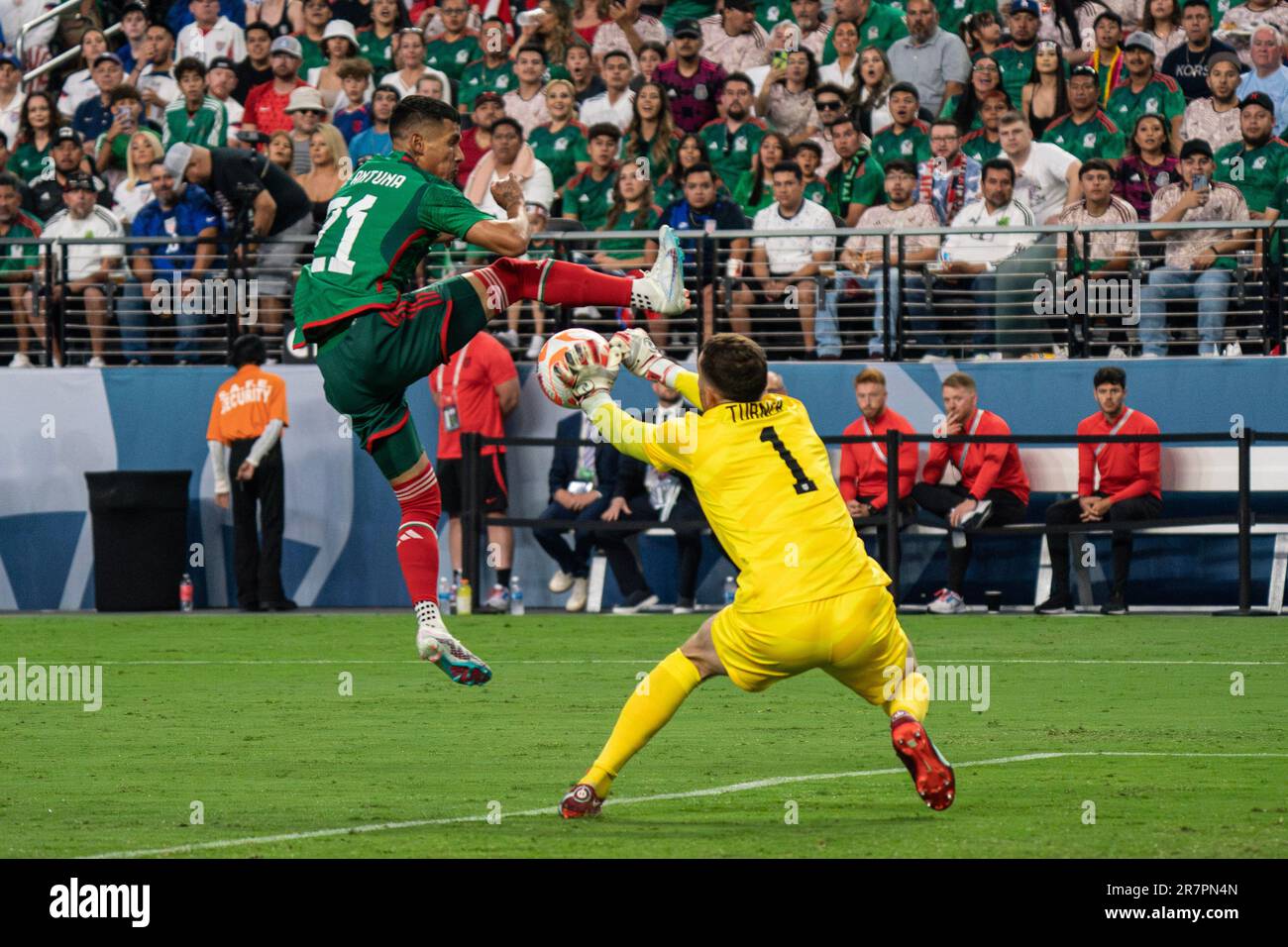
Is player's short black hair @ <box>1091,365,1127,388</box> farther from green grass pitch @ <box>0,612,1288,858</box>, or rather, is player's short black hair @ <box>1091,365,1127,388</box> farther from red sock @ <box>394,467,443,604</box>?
red sock @ <box>394,467,443,604</box>

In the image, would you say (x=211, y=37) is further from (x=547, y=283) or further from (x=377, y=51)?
(x=547, y=283)

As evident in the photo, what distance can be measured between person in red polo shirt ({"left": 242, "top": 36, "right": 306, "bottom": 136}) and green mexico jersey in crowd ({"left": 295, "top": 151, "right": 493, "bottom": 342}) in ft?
→ 43.6

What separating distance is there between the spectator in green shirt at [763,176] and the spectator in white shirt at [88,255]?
621 cm

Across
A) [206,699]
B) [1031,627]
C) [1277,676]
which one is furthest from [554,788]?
[1031,627]

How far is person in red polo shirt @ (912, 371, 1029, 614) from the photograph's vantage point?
712 inches

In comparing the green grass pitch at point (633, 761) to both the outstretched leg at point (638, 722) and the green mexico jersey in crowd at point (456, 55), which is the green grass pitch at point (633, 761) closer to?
the outstretched leg at point (638, 722)

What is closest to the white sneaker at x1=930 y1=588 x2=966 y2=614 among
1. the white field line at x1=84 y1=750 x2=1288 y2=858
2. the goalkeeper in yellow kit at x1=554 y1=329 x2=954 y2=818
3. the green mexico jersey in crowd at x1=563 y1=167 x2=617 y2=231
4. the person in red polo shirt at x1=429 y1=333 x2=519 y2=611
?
the person in red polo shirt at x1=429 y1=333 x2=519 y2=611

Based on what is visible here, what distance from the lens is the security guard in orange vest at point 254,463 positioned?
1966 centimetres

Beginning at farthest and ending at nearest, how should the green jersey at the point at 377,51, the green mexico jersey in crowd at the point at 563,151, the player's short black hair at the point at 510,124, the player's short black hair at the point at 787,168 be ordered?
the green jersey at the point at 377,51 → the green mexico jersey in crowd at the point at 563,151 → the player's short black hair at the point at 510,124 → the player's short black hair at the point at 787,168

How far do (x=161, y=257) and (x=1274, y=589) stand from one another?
10.9 m

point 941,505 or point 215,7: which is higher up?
point 215,7

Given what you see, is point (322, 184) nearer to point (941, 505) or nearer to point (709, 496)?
point (941, 505)

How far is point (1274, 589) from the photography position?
17.7 metres

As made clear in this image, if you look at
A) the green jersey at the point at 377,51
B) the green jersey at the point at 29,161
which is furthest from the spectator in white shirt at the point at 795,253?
the green jersey at the point at 29,161
